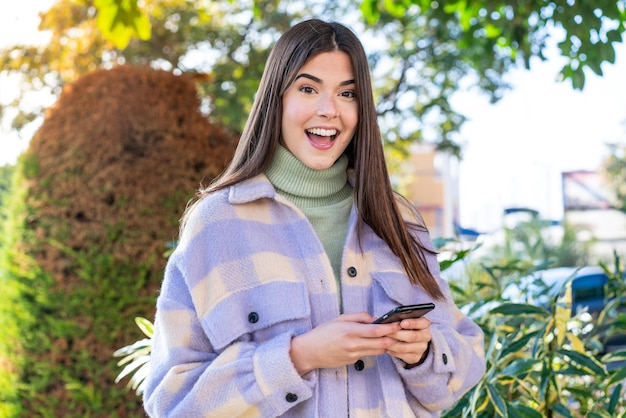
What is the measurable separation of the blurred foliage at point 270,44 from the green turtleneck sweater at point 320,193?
297cm

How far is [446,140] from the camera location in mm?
10062

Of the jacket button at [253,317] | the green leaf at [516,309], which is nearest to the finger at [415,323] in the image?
the jacket button at [253,317]

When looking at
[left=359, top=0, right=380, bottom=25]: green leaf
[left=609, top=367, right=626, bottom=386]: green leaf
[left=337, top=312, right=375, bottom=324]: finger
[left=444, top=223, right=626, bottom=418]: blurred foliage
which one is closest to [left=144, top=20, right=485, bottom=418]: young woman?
[left=337, top=312, right=375, bottom=324]: finger

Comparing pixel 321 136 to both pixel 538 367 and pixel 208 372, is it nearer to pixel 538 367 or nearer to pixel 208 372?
pixel 208 372

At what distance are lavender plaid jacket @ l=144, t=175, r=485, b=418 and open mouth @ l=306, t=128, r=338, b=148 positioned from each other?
0.50 feet

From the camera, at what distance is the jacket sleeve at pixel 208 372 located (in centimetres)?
175

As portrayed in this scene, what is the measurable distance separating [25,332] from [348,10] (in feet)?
21.1

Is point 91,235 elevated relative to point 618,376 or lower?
elevated

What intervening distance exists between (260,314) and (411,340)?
1.13ft

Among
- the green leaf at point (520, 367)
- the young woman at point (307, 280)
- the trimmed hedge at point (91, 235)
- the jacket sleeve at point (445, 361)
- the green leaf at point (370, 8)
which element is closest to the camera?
the young woman at point (307, 280)

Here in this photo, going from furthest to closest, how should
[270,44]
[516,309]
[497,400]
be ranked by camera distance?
[270,44] < [516,309] < [497,400]

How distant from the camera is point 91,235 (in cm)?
388

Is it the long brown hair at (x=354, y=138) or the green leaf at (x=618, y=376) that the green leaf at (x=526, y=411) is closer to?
the green leaf at (x=618, y=376)

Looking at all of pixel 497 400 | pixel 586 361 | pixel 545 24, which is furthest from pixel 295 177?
pixel 545 24
